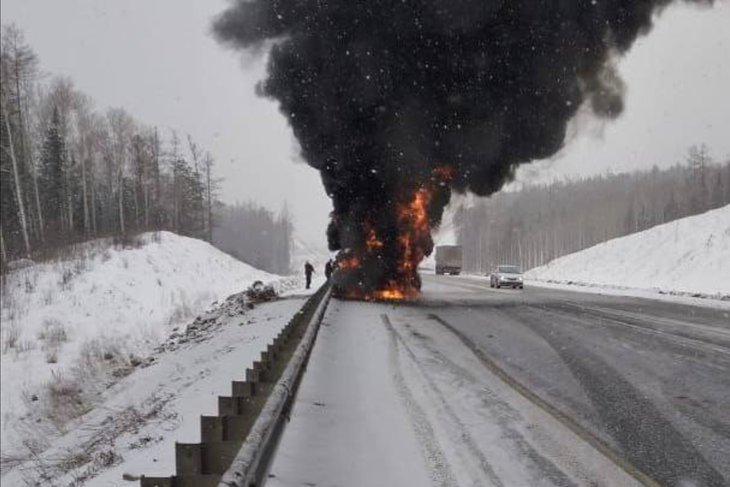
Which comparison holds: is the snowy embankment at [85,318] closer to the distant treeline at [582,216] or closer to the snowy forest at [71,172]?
the snowy forest at [71,172]

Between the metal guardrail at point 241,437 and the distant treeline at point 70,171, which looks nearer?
the metal guardrail at point 241,437

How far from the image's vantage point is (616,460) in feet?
16.2

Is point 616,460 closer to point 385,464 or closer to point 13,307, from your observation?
point 385,464

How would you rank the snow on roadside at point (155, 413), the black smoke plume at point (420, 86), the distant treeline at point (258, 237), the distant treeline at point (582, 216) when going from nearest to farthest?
the snow on roadside at point (155, 413)
the black smoke plume at point (420, 86)
the distant treeline at point (582, 216)
the distant treeline at point (258, 237)

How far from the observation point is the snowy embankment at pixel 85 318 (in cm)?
1686

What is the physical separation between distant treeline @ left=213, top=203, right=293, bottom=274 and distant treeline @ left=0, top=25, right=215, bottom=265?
47123mm

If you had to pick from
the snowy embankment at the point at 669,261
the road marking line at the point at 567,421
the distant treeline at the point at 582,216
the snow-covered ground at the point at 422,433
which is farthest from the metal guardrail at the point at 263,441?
the distant treeline at the point at 582,216

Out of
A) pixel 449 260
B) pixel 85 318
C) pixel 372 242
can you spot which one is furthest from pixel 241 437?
pixel 449 260

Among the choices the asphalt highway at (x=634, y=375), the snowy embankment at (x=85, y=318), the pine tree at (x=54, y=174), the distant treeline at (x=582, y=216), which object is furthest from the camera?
the distant treeline at (x=582, y=216)

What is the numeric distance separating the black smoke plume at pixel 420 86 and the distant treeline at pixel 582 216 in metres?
69.0

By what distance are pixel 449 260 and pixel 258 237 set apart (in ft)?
281

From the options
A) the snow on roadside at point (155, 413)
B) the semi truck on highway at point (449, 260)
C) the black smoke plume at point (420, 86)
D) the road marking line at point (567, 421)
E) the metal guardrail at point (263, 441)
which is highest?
the black smoke plume at point (420, 86)

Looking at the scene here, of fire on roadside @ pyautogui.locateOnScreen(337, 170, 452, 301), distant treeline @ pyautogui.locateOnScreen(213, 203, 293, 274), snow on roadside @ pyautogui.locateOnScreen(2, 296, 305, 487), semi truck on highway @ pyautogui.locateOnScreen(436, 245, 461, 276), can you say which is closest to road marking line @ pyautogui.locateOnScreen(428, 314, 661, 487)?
snow on roadside @ pyautogui.locateOnScreen(2, 296, 305, 487)

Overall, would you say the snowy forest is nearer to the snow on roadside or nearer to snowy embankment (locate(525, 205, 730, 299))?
the snow on roadside
